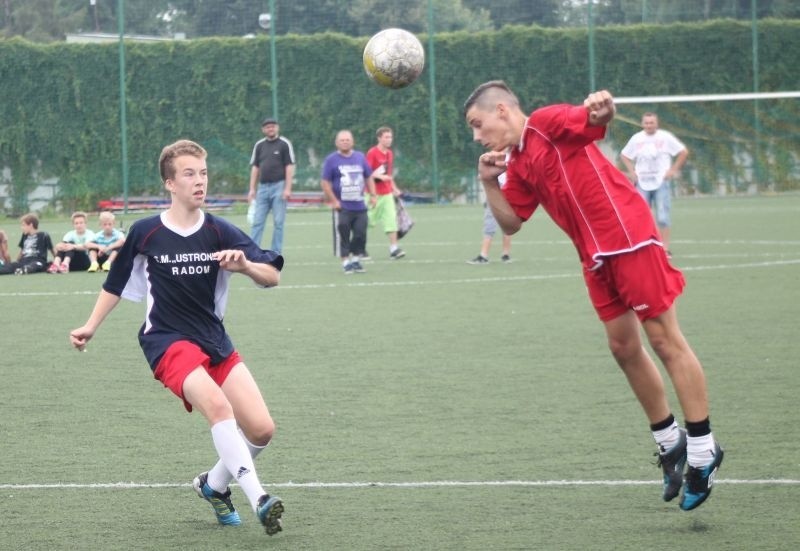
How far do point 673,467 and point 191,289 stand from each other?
7.43 feet

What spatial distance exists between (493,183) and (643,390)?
118 centimetres

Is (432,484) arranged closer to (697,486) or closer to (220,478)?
(220,478)

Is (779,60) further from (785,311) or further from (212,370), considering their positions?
(212,370)

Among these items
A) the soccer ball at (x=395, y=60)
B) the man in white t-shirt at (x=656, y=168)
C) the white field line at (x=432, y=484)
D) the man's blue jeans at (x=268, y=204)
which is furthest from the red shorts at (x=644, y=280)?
the man's blue jeans at (x=268, y=204)

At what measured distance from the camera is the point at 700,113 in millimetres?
34000

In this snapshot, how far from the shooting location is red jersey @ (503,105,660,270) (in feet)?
19.2

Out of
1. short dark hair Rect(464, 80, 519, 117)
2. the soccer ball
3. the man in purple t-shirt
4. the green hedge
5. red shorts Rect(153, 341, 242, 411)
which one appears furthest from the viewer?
the green hedge

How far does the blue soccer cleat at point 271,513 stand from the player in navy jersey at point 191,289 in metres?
0.45

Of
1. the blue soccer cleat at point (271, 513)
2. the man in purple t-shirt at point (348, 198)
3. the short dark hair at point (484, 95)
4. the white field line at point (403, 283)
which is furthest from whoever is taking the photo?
the man in purple t-shirt at point (348, 198)

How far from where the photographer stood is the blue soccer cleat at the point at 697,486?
5676 mm

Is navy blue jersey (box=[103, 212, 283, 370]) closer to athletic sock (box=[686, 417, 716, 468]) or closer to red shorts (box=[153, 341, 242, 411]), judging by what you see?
red shorts (box=[153, 341, 242, 411])

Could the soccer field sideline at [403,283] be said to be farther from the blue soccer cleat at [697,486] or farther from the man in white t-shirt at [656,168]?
the blue soccer cleat at [697,486]

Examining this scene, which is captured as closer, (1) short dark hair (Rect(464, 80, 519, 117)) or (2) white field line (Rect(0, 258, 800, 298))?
(1) short dark hair (Rect(464, 80, 519, 117))

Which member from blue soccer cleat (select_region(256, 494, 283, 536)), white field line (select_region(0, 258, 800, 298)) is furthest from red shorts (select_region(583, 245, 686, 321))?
white field line (select_region(0, 258, 800, 298))
